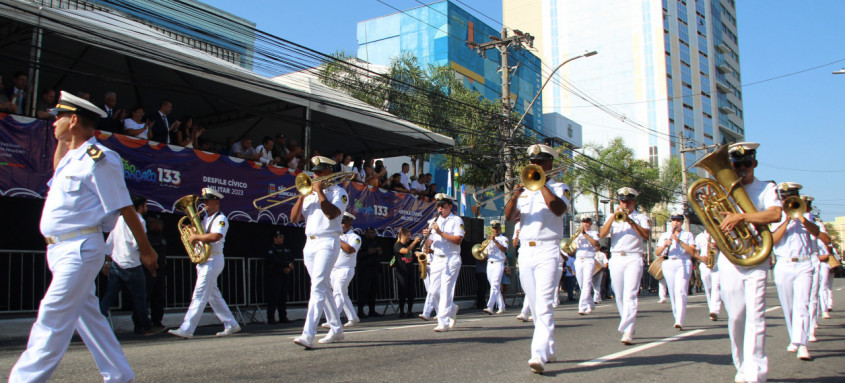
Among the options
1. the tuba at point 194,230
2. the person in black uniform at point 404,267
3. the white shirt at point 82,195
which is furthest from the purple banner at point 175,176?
the white shirt at point 82,195

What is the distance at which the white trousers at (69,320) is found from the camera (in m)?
3.91

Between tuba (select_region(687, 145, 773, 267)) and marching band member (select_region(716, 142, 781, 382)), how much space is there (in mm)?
79

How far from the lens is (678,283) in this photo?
10969 mm

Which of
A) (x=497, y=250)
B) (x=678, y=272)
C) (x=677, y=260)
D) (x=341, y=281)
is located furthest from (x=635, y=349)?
(x=497, y=250)

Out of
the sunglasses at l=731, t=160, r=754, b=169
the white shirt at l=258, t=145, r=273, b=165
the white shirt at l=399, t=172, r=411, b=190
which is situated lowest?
the sunglasses at l=731, t=160, r=754, b=169

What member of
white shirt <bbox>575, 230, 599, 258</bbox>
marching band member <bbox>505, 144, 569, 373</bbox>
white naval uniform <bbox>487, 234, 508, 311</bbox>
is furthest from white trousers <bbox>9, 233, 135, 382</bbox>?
white shirt <bbox>575, 230, 599, 258</bbox>

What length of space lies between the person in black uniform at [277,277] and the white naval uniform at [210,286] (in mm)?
2682

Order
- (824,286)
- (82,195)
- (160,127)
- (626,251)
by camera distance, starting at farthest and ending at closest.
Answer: (160,127), (824,286), (626,251), (82,195)

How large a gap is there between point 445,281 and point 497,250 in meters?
4.48

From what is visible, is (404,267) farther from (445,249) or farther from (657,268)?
(657,268)

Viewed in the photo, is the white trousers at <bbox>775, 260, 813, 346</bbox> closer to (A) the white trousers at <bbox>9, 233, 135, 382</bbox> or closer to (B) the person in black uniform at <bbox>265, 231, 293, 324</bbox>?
(A) the white trousers at <bbox>9, 233, 135, 382</bbox>

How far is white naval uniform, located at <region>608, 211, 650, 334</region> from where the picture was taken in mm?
8141

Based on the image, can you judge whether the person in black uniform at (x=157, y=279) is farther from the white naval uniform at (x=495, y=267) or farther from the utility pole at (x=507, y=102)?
the utility pole at (x=507, y=102)

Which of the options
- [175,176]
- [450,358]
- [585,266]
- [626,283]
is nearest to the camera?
[450,358]
